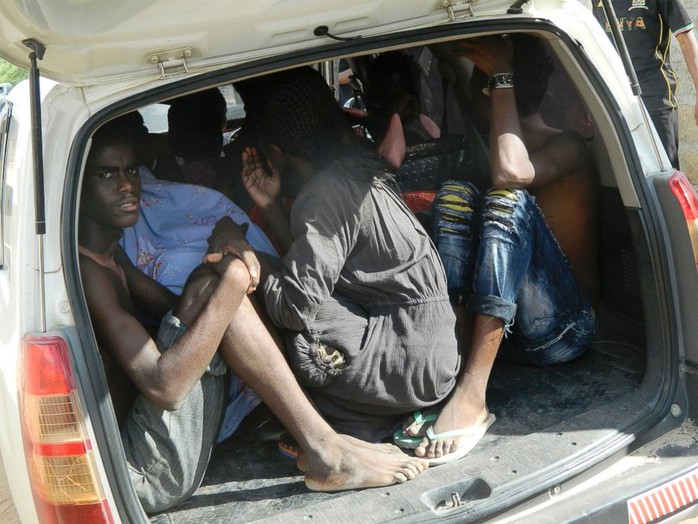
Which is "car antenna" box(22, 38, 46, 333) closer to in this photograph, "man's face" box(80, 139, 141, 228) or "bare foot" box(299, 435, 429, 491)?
"man's face" box(80, 139, 141, 228)

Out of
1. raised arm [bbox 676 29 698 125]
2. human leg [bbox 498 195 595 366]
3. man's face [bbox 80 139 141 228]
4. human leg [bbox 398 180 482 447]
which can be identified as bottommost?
human leg [bbox 498 195 595 366]

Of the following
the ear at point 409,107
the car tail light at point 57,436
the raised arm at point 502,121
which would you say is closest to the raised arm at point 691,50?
the ear at point 409,107

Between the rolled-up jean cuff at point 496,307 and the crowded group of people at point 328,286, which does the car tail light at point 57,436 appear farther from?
the rolled-up jean cuff at point 496,307

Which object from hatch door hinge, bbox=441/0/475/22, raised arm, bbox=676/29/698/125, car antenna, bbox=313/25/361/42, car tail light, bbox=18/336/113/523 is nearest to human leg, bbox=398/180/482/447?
hatch door hinge, bbox=441/0/475/22

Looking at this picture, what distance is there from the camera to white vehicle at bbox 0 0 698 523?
1750mm

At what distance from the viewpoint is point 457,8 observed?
204cm

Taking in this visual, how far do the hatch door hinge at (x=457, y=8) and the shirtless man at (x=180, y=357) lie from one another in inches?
33.5

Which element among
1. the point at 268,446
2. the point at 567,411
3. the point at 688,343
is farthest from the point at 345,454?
the point at 688,343

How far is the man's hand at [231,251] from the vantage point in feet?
7.04

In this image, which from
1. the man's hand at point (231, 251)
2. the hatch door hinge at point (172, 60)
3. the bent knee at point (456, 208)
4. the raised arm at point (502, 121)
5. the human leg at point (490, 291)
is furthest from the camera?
the bent knee at point (456, 208)

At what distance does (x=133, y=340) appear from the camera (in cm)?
201

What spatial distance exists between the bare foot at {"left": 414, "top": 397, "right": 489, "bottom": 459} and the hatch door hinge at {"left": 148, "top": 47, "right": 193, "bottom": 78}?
1.27 m

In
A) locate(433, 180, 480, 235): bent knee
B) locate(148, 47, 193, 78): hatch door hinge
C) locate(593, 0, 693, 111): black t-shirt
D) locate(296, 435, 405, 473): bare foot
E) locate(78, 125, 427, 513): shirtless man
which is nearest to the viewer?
locate(148, 47, 193, 78): hatch door hinge

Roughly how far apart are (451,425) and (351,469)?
1.20 ft
